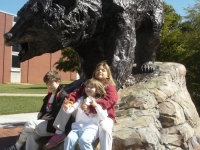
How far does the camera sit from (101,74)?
3936mm

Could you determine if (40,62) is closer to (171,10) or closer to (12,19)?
(12,19)

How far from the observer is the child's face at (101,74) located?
393 centimetres

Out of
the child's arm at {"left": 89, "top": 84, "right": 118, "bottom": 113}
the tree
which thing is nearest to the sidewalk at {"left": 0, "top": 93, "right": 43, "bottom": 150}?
the child's arm at {"left": 89, "top": 84, "right": 118, "bottom": 113}

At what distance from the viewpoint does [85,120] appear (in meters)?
3.61

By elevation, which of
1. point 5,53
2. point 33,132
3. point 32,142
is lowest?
point 32,142

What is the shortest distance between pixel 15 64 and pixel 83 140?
1359 inches

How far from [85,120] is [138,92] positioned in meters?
1.27

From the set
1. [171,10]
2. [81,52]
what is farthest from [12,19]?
[81,52]

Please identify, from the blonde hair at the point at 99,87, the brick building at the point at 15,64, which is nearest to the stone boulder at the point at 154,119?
the blonde hair at the point at 99,87

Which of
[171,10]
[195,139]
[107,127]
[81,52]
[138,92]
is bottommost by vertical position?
[195,139]

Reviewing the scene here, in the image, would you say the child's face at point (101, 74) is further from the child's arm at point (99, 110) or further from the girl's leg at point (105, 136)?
the girl's leg at point (105, 136)

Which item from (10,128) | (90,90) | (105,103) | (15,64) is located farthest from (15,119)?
(15,64)

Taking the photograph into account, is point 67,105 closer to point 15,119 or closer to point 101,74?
point 101,74

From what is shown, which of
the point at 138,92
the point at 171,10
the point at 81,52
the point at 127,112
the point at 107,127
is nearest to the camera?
the point at 107,127
